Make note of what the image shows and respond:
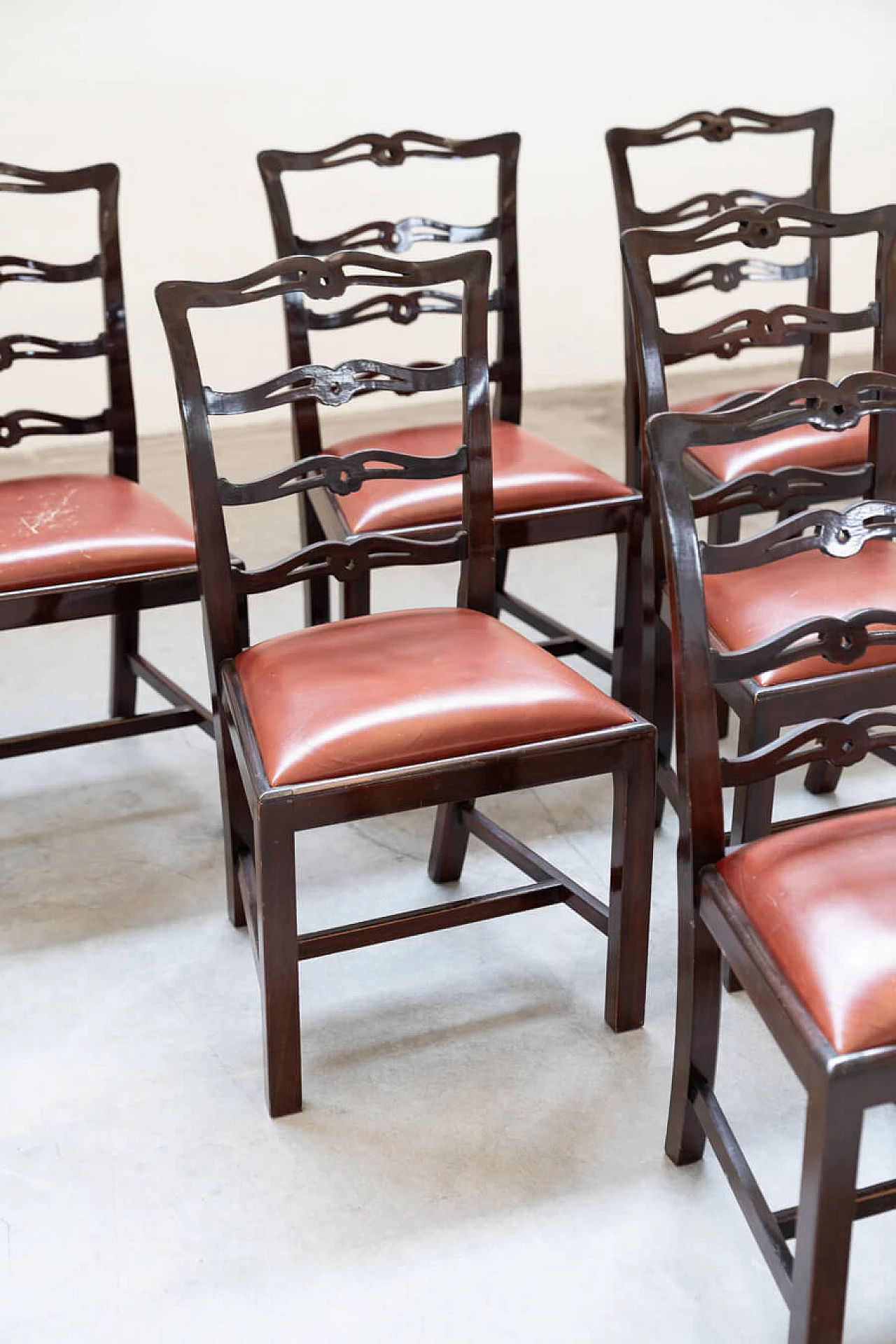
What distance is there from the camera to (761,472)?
1883 mm

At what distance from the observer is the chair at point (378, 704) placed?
176cm

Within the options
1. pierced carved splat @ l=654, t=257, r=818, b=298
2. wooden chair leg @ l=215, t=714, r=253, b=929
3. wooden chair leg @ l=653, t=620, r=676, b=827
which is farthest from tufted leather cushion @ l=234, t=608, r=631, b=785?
pierced carved splat @ l=654, t=257, r=818, b=298

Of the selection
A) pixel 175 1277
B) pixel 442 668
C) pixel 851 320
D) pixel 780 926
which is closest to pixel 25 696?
pixel 442 668

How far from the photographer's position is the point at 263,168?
2.62 meters

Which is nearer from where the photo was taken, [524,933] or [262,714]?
[262,714]

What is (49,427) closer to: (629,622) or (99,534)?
(99,534)

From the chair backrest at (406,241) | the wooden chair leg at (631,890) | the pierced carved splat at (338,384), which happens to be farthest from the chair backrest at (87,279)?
the wooden chair leg at (631,890)

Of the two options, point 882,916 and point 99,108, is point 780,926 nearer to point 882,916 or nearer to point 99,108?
point 882,916

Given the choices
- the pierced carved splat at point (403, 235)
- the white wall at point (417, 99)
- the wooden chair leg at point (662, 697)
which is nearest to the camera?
the wooden chair leg at point (662, 697)

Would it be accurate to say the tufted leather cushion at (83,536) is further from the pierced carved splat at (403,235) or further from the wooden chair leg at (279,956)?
the wooden chair leg at (279,956)

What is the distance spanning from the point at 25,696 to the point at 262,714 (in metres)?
1.23

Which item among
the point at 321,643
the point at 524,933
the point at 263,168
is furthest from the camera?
the point at 263,168

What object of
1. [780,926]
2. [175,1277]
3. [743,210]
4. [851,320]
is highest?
[743,210]

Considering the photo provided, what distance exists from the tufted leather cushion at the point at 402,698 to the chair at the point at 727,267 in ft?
2.20
